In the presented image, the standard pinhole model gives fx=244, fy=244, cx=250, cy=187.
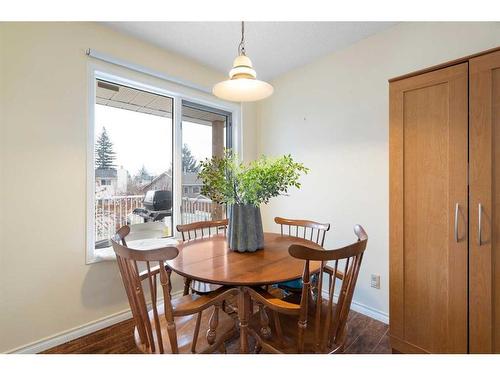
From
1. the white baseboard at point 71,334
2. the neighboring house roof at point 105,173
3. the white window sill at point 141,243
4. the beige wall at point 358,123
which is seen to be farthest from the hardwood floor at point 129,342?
the neighboring house roof at point 105,173

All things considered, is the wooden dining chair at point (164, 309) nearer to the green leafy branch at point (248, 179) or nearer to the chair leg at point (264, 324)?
the chair leg at point (264, 324)

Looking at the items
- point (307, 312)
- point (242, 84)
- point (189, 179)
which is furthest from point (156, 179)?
point (307, 312)

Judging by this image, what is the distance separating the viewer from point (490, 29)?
1.62 meters

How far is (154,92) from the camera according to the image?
2416mm

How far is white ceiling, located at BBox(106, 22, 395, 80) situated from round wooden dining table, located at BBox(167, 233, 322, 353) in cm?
177

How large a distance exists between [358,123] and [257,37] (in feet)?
3.93

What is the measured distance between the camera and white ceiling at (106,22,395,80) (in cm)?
202

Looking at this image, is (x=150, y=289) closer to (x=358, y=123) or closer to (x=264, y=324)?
(x=264, y=324)

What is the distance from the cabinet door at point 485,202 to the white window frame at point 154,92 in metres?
2.23

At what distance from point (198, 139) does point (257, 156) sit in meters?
0.83

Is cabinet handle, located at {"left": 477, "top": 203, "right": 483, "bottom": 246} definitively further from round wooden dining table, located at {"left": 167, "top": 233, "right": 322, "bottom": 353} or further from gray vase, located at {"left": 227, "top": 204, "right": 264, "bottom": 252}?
gray vase, located at {"left": 227, "top": 204, "right": 264, "bottom": 252}

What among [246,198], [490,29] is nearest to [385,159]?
[490,29]
